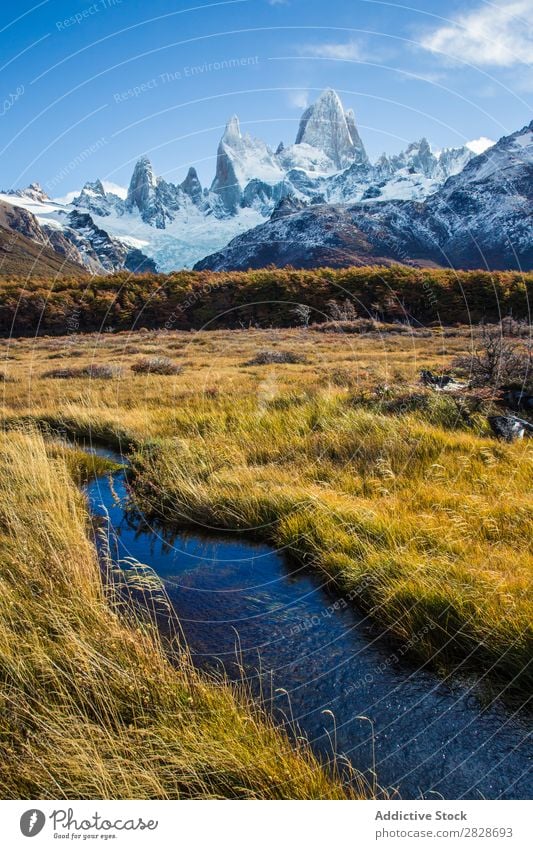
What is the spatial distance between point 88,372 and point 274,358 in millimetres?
7571

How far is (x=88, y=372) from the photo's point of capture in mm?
19125

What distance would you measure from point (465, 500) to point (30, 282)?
45.0 m

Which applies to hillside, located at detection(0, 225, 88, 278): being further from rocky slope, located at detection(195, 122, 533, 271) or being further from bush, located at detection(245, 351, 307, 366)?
bush, located at detection(245, 351, 307, 366)

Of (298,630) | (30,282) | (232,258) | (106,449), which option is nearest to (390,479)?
(298,630)

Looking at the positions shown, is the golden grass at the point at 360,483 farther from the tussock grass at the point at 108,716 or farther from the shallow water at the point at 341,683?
the tussock grass at the point at 108,716

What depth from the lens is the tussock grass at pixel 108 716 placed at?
9.15 feet

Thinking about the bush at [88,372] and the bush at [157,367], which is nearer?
the bush at [88,372]

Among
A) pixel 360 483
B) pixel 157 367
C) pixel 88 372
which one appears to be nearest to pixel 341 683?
pixel 360 483

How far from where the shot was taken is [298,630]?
4.43 meters

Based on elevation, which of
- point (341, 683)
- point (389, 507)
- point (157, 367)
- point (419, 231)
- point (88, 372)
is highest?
point (419, 231)

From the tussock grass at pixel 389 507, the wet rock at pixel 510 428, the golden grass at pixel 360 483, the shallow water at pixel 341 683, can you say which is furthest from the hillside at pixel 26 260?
the shallow water at pixel 341 683

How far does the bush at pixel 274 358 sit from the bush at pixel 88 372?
18.0 ft

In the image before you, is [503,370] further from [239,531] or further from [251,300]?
[251,300]

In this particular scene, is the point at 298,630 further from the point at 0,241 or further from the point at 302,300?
the point at 0,241
